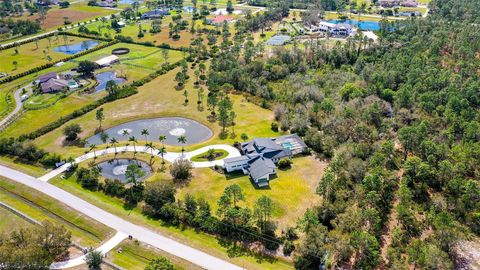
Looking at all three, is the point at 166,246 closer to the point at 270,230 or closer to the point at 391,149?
the point at 270,230

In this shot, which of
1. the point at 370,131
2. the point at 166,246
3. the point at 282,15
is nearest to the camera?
the point at 166,246

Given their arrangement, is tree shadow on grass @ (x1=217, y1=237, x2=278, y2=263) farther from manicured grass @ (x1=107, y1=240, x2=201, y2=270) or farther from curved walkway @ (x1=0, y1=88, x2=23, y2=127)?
curved walkway @ (x1=0, y1=88, x2=23, y2=127)

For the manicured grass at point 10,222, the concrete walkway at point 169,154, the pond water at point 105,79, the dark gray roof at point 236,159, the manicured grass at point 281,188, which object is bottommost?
the manicured grass at point 10,222

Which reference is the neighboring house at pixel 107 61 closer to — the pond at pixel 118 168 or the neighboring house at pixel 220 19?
the neighboring house at pixel 220 19

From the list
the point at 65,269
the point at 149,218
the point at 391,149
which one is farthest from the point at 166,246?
the point at 391,149

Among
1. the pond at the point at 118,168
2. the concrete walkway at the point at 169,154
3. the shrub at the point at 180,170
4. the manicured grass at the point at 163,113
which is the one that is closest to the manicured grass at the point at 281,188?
the shrub at the point at 180,170

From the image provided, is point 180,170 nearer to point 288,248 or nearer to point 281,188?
point 281,188
